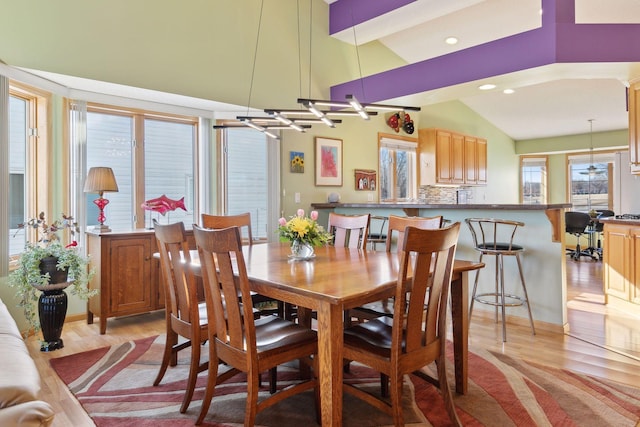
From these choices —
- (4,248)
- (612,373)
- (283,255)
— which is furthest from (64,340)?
(612,373)

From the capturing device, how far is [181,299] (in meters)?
2.29

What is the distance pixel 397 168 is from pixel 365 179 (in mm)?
854

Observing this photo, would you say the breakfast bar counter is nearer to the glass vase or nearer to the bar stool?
the bar stool

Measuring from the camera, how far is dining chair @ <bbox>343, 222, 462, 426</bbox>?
1734 mm

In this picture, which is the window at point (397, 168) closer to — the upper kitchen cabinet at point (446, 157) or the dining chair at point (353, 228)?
the upper kitchen cabinet at point (446, 157)

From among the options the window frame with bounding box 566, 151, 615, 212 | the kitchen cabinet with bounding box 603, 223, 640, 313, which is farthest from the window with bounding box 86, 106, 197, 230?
the window frame with bounding box 566, 151, 615, 212

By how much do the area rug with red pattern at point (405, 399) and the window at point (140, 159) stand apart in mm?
1697

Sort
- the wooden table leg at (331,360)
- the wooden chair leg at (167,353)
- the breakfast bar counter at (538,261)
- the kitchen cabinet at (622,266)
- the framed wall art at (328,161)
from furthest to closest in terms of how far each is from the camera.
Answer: the framed wall art at (328,161) < the kitchen cabinet at (622,266) < the breakfast bar counter at (538,261) < the wooden chair leg at (167,353) < the wooden table leg at (331,360)

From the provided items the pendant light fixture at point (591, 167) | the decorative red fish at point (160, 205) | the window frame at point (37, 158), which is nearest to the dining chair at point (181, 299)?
the decorative red fish at point (160, 205)

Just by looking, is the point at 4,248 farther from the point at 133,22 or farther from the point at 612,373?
the point at 612,373

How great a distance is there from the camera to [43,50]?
3.23m

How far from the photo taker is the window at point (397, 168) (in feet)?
20.2

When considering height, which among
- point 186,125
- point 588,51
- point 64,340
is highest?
point 588,51

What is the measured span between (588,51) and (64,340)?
4.73 m
